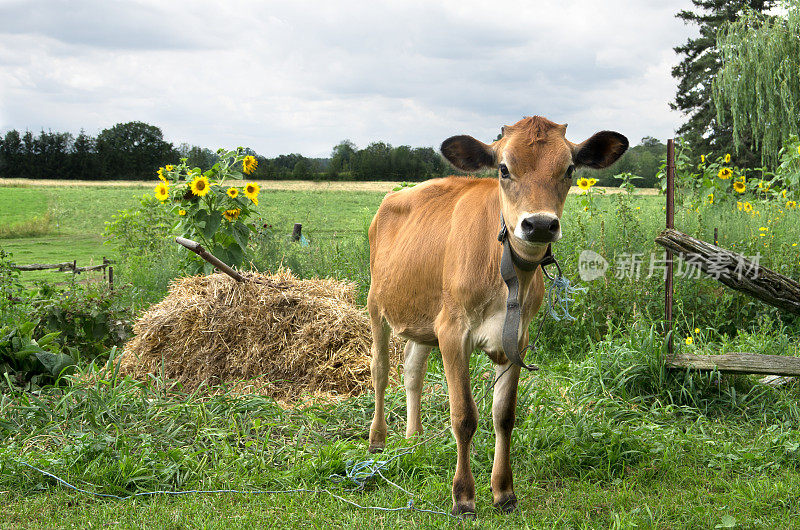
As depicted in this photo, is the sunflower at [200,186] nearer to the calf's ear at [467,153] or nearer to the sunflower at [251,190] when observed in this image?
the sunflower at [251,190]

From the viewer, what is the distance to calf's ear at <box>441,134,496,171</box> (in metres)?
3.30

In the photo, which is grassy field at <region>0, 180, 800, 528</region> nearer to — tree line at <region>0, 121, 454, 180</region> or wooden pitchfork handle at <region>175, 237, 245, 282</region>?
wooden pitchfork handle at <region>175, 237, 245, 282</region>

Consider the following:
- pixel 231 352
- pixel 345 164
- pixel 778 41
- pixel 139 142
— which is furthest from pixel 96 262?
pixel 139 142

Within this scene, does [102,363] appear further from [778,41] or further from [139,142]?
[139,142]

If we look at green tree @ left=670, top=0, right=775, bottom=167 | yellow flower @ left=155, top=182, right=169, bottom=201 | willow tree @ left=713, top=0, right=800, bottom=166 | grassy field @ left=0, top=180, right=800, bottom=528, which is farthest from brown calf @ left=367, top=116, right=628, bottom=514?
green tree @ left=670, top=0, right=775, bottom=167

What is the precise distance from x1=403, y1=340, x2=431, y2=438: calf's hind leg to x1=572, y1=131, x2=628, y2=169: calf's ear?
5.91 ft

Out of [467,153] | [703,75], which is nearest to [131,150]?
[703,75]

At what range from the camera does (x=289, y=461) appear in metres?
4.21

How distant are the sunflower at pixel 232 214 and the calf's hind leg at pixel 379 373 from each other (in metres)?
3.44

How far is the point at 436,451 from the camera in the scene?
4203 millimetres

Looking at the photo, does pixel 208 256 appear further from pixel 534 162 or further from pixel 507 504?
pixel 534 162

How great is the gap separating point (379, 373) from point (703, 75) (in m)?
39.4

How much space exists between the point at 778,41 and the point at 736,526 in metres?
16.3

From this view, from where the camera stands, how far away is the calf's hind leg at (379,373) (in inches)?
176
